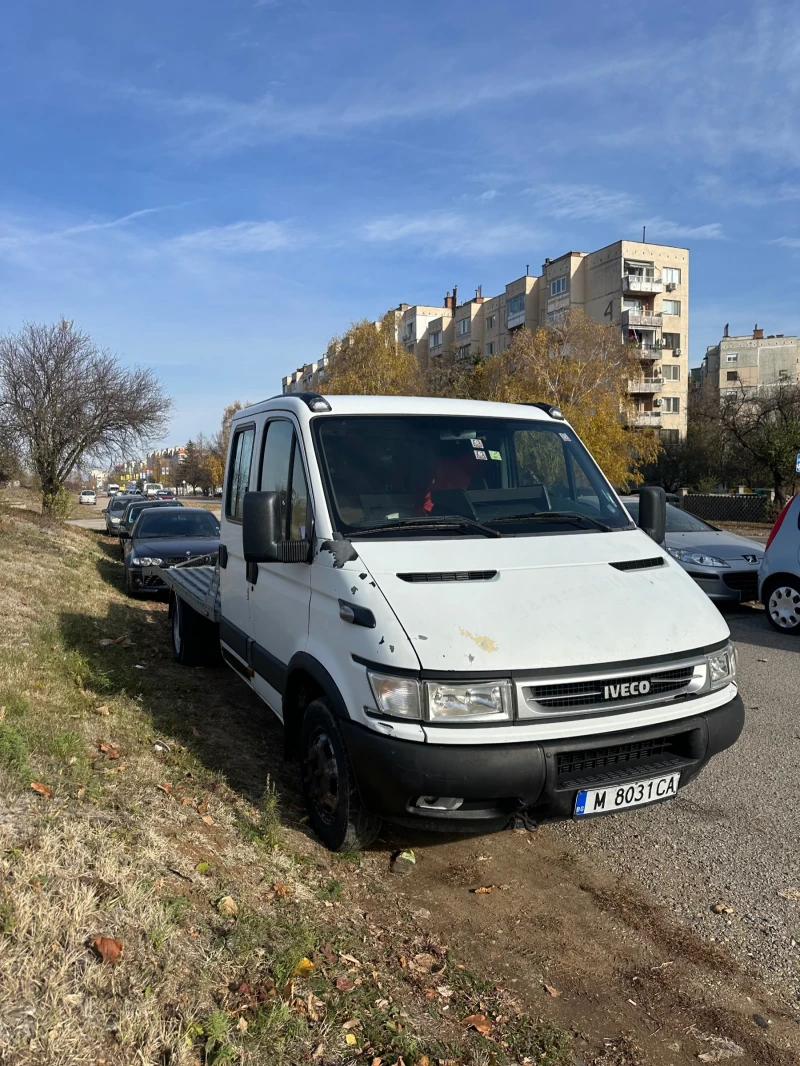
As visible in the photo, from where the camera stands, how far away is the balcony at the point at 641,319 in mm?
61562

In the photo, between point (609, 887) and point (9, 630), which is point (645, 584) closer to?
point (609, 887)

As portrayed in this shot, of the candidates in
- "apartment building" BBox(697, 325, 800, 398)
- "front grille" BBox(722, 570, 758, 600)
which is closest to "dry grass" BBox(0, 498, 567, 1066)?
"front grille" BBox(722, 570, 758, 600)

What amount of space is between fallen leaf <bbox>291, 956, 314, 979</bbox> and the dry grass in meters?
0.02

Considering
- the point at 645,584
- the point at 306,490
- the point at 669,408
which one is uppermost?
the point at 669,408

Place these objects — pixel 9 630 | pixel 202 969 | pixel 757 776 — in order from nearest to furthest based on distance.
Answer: pixel 202 969, pixel 757 776, pixel 9 630

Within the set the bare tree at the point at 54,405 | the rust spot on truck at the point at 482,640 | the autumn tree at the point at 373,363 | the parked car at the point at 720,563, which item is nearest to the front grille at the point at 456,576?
the rust spot on truck at the point at 482,640

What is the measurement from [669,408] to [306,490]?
2579 inches

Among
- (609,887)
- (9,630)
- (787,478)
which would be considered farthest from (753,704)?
(787,478)

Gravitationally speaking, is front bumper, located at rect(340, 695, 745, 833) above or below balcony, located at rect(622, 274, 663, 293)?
below

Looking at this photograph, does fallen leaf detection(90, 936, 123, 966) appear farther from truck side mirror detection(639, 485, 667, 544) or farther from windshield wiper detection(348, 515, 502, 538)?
truck side mirror detection(639, 485, 667, 544)

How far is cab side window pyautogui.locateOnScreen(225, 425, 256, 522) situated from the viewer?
5758 mm

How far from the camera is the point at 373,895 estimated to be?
150 inches

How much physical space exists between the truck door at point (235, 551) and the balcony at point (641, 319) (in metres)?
60.1

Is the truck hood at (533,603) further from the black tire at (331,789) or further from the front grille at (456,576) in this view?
the black tire at (331,789)
